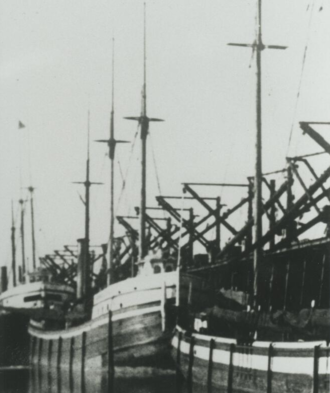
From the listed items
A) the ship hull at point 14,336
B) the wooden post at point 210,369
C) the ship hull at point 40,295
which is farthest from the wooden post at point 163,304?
the ship hull at point 14,336

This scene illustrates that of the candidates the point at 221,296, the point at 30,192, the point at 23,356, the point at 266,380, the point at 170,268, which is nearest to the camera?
the point at 266,380

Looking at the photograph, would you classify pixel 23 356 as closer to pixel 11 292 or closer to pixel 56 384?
pixel 11 292

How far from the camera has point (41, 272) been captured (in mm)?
61250

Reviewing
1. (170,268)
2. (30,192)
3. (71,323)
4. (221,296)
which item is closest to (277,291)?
(221,296)

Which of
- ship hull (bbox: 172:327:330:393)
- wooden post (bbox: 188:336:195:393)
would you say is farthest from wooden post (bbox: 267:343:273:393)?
wooden post (bbox: 188:336:195:393)

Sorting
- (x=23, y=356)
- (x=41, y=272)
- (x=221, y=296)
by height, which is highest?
(x=221, y=296)

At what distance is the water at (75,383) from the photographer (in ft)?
100

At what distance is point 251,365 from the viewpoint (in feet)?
72.0

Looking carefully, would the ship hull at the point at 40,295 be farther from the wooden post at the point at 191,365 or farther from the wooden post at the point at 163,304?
the wooden post at the point at 191,365

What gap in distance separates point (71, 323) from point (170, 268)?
412 inches

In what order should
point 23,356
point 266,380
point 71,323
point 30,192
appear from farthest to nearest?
point 30,192 < point 23,356 < point 71,323 < point 266,380

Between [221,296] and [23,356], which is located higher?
[221,296]

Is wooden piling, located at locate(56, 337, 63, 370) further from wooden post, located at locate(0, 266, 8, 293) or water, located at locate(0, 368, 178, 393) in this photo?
wooden post, located at locate(0, 266, 8, 293)

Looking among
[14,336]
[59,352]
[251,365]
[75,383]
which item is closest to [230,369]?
[251,365]
